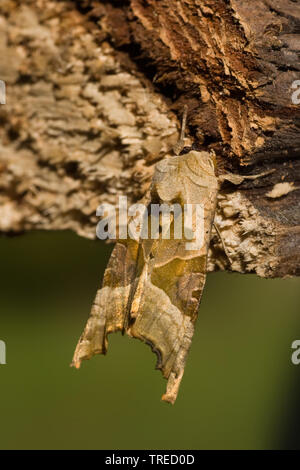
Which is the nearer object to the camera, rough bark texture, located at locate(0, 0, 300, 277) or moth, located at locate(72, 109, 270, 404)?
rough bark texture, located at locate(0, 0, 300, 277)

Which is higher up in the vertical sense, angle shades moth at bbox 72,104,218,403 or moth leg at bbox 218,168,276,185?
moth leg at bbox 218,168,276,185

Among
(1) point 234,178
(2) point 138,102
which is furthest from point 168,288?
(2) point 138,102

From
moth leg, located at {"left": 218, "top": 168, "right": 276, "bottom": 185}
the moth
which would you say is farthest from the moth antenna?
moth leg, located at {"left": 218, "top": 168, "right": 276, "bottom": 185}

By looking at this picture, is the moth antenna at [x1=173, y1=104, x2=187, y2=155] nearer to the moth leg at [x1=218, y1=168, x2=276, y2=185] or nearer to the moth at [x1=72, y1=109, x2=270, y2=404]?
the moth at [x1=72, y1=109, x2=270, y2=404]

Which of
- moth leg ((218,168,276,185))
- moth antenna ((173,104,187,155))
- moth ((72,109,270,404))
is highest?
moth antenna ((173,104,187,155))

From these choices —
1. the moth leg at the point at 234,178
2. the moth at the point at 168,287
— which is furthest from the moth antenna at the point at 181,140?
the moth leg at the point at 234,178

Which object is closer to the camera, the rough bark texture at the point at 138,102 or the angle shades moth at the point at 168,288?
the rough bark texture at the point at 138,102

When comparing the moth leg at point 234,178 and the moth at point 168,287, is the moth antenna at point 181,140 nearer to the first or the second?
the moth at point 168,287
